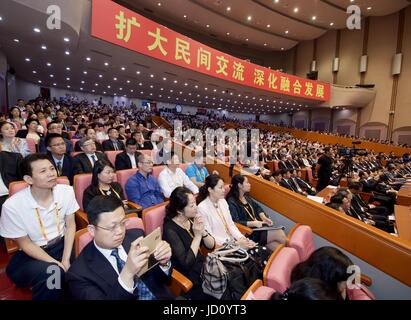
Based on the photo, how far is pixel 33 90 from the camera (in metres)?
14.5

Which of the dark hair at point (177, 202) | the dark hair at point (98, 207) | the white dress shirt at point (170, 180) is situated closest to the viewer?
the dark hair at point (98, 207)

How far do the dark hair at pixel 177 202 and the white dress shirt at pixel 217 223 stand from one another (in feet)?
Answer: 1.29

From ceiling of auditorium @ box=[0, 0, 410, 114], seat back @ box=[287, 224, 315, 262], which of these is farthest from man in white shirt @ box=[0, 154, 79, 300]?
ceiling of auditorium @ box=[0, 0, 410, 114]

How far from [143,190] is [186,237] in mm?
1083

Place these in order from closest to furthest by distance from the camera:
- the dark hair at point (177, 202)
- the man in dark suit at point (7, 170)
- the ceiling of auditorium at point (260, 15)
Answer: the dark hair at point (177, 202)
the man in dark suit at point (7, 170)
the ceiling of auditorium at point (260, 15)

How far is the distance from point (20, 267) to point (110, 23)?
5.79 m

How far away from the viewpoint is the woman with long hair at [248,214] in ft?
7.61

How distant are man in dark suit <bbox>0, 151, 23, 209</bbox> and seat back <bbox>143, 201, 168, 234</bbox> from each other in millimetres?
1348

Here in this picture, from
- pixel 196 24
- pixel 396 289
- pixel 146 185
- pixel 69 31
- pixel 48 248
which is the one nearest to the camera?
pixel 48 248

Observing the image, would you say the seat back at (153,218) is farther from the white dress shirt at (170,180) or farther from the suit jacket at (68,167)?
the suit jacket at (68,167)

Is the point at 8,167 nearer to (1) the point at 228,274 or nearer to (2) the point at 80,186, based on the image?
(2) the point at 80,186

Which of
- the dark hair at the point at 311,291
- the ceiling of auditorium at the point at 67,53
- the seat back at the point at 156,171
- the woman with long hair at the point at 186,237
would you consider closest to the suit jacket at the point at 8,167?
the seat back at the point at 156,171
